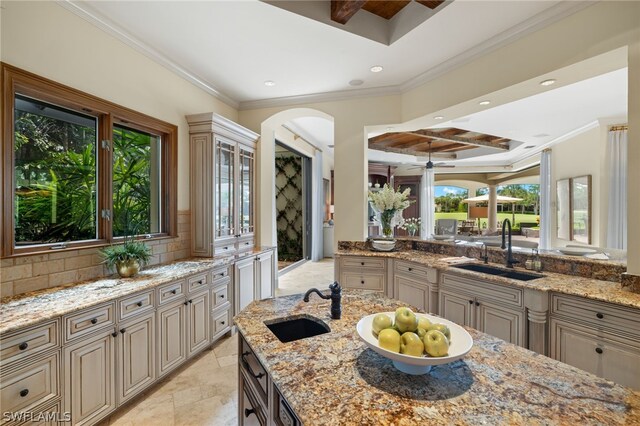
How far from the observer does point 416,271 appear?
3.16 meters

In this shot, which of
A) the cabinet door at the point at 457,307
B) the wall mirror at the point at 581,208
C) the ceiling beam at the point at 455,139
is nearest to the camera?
the cabinet door at the point at 457,307

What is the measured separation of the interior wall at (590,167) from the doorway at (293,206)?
209 inches

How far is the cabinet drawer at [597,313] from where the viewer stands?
175 cm

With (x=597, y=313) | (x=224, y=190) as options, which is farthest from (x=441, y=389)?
(x=224, y=190)

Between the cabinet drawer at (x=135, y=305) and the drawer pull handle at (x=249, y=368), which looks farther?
the cabinet drawer at (x=135, y=305)

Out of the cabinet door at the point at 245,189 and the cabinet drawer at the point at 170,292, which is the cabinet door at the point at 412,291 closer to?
the cabinet door at the point at 245,189

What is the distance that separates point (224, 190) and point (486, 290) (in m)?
2.98

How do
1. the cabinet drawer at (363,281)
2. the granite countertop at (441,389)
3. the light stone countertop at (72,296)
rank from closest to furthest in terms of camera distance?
the granite countertop at (441,389) → the light stone countertop at (72,296) → the cabinet drawer at (363,281)

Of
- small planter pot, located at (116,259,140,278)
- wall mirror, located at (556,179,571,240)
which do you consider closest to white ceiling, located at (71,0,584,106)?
small planter pot, located at (116,259,140,278)

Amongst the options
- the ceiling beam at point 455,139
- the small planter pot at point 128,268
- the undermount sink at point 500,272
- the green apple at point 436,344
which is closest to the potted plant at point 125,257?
the small planter pot at point 128,268

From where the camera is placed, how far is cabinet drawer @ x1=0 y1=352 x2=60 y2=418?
1.41 metres

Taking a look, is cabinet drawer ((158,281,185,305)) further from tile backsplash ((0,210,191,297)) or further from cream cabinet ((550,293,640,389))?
cream cabinet ((550,293,640,389))

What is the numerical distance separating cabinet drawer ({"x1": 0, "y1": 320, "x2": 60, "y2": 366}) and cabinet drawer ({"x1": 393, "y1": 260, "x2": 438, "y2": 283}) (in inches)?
116

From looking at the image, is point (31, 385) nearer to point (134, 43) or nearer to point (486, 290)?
point (134, 43)
